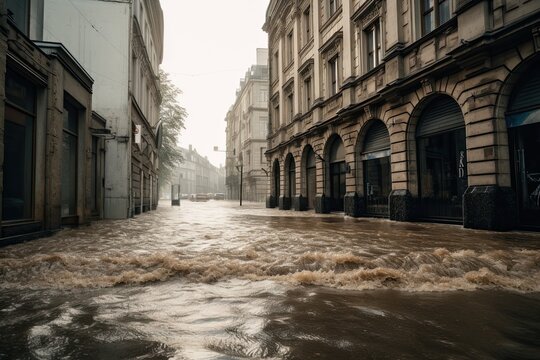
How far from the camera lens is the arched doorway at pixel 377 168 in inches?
511

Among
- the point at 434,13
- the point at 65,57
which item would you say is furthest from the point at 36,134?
the point at 434,13

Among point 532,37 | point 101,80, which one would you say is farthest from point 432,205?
point 101,80

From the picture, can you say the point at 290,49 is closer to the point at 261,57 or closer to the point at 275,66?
the point at 275,66

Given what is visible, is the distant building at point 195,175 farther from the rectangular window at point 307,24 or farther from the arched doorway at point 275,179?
the rectangular window at point 307,24

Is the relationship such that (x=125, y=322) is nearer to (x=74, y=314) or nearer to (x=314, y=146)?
(x=74, y=314)

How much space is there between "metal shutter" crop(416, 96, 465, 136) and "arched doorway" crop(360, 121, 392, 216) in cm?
190

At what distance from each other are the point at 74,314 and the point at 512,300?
391cm

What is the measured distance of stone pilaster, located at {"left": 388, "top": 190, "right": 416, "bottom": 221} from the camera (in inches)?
436

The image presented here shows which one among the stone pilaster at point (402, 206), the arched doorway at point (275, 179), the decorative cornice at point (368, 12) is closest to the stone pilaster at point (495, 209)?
the stone pilaster at point (402, 206)

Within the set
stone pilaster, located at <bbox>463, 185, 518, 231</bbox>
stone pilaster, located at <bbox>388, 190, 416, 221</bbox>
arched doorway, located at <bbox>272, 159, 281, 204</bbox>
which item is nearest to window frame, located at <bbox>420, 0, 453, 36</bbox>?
stone pilaster, located at <bbox>463, 185, 518, 231</bbox>

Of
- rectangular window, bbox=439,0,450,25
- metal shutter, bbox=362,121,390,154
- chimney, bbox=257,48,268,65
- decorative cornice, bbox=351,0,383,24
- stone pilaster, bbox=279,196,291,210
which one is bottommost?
stone pilaster, bbox=279,196,291,210

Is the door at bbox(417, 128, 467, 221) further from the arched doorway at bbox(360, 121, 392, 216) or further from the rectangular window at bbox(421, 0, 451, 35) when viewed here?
the rectangular window at bbox(421, 0, 451, 35)

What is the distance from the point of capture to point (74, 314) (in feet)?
8.50

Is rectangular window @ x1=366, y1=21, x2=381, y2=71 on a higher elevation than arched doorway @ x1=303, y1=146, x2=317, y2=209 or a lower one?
higher
